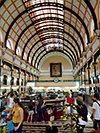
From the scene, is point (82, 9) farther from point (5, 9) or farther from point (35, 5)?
point (5, 9)

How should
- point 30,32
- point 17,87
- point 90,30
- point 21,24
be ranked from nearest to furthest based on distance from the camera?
point 90,30
point 21,24
point 17,87
point 30,32

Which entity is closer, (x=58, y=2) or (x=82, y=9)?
(x=82, y=9)

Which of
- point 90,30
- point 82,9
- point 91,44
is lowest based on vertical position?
point 91,44

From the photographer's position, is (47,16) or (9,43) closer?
(9,43)

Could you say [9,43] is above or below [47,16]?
below

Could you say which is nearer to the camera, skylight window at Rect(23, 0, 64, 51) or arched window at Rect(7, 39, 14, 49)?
skylight window at Rect(23, 0, 64, 51)

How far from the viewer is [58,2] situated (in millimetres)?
21844

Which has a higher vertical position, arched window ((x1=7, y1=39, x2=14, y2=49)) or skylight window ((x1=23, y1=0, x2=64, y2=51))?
skylight window ((x1=23, y1=0, x2=64, y2=51))

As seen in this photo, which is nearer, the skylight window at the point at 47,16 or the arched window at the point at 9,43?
the skylight window at the point at 47,16

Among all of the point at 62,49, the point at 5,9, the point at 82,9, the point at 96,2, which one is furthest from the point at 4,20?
the point at 62,49

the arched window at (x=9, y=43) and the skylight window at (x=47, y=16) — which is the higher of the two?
the skylight window at (x=47, y=16)

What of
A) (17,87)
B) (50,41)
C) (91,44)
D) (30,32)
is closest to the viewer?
(91,44)

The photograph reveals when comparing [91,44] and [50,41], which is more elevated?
[50,41]

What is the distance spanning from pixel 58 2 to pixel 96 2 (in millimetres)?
8273
